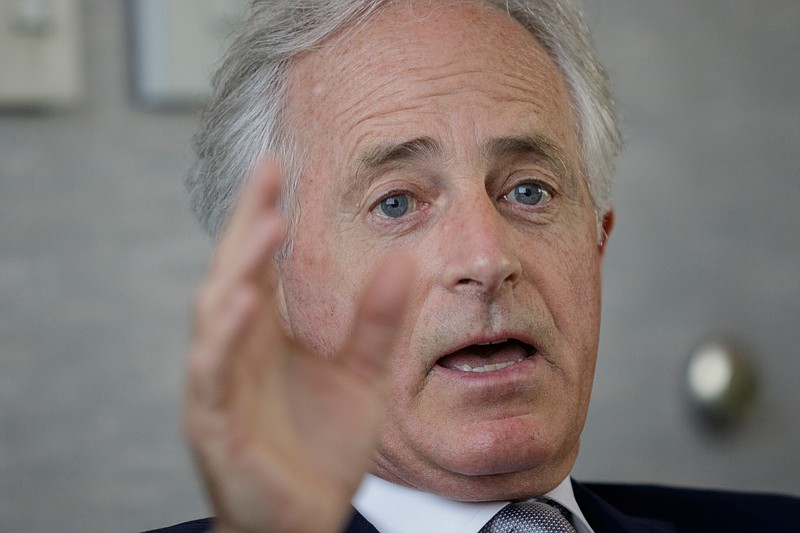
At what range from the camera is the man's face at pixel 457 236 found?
1246mm

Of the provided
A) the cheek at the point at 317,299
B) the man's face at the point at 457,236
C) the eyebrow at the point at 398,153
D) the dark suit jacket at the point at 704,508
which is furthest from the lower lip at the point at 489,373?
the dark suit jacket at the point at 704,508

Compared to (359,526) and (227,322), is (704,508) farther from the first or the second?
(227,322)

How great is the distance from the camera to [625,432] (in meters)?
2.60

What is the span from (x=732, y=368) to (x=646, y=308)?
24 centimetres

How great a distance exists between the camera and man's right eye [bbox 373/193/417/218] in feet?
4.42

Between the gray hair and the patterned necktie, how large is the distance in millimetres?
431

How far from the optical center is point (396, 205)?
135 cm

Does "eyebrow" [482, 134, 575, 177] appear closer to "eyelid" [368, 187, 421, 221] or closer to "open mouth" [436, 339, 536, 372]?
"eyelid" [368, 187, 421, 221]

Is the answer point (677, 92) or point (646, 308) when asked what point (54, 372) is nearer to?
point (646, 308)

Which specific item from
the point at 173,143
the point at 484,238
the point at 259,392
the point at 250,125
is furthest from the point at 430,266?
the point at 173,143

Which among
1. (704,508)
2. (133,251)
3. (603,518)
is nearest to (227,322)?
(603,518)

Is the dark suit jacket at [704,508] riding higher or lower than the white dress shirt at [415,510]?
lower

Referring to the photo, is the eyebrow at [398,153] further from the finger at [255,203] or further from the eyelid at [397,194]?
the finger at [255,203]

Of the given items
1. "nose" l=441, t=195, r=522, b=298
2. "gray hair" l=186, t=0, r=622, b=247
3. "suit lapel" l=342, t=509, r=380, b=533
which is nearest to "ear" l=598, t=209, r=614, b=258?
"gray hair" l=186, t=0, r=622, b=247
